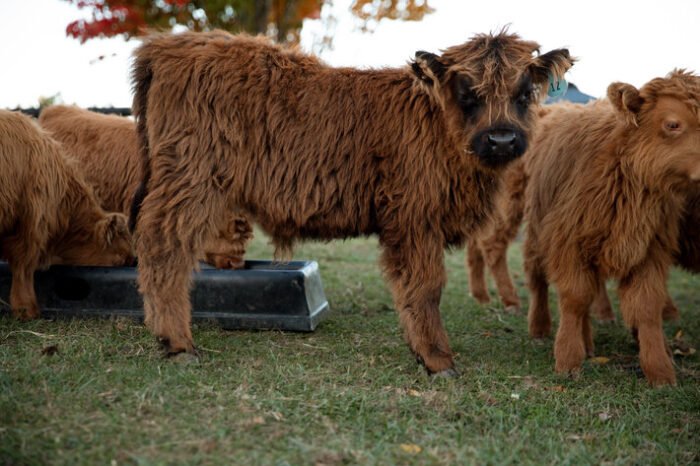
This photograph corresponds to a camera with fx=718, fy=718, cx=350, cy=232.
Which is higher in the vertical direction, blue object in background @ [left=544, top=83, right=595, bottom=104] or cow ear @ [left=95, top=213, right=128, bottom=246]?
blue object in background @ [left=544, top=83, right=595, bottom=104]

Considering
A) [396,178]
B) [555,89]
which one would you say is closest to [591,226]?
[555,89]

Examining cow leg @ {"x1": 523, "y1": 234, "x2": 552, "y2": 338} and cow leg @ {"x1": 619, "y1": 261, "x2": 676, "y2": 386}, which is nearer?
cow leg @ {"x1": 619, "y1": 261, "x2": 676, "y2": 386}

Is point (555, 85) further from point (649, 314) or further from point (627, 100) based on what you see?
point (649, 314)

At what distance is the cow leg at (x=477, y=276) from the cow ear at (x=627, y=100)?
2.90 meters

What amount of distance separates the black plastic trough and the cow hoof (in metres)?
1.27

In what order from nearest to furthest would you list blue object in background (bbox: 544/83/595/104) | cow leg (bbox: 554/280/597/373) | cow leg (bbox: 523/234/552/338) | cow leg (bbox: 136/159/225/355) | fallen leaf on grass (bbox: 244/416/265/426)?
fallen leaf on grass (bbox: 244/416/265/426) < cow leg (bbox: 136/159/225/355) < cow leg (bbox: 554/280/597/373) < cow leg (bbox: 523/234/552/338) < blue object in background (bbox: 544/83/595/104)

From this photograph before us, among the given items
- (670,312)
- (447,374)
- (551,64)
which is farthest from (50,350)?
(670,312)

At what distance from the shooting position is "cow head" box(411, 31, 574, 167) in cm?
452

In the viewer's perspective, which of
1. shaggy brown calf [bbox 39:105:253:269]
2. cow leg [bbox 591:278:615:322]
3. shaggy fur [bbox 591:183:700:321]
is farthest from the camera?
cow leg [bbox 591:278:615:322]

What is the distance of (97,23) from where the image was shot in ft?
28.0

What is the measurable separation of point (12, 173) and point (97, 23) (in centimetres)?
358

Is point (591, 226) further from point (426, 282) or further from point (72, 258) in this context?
point (72, 258)

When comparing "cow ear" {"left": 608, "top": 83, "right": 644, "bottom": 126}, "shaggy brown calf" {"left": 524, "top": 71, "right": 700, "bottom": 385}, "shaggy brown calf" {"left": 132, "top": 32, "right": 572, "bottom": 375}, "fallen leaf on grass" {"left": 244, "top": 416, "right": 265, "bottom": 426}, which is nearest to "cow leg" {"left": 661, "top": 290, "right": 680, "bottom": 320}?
"shaggy brown calf" {"left": 524, "top": 71, "right": 700, "bottom": 385}

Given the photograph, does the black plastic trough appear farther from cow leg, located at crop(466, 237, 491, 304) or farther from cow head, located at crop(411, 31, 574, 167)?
cow leg, located at crop(466, 237, 491, 304)
